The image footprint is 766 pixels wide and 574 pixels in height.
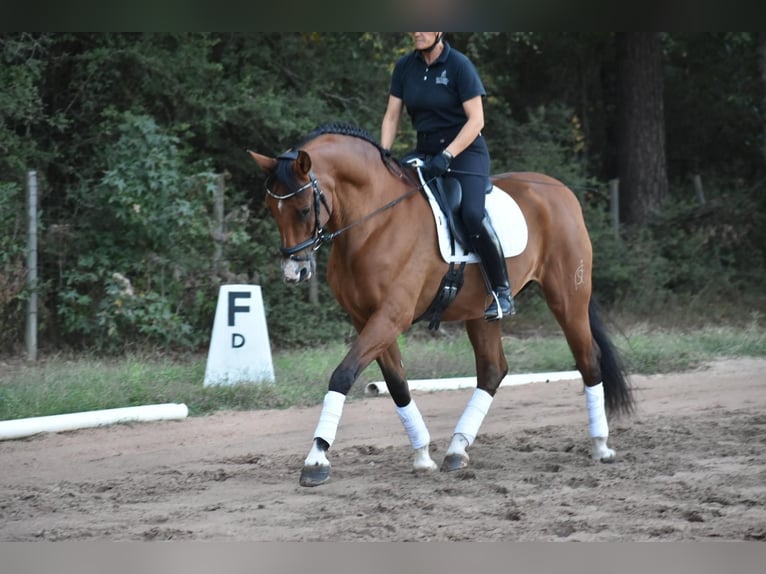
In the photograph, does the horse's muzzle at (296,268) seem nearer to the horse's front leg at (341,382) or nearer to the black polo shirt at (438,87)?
the horse's front leg at (341,382)

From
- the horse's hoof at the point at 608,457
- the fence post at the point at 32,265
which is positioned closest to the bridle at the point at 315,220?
the horse's hoof at the point at 608,457

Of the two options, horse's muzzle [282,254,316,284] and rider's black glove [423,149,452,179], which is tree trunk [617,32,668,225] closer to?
rider's black glove [423,149,452,179]

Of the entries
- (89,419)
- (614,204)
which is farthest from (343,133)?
(614,204)

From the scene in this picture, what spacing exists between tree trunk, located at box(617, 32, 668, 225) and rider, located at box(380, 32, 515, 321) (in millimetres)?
10332

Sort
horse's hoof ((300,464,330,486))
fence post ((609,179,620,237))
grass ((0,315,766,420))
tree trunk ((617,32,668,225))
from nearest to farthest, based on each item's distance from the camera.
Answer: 1. horse's hoof ((300,464,330,486))
2. grass ((0,315,766,420))
3. fence post ((609,179,620,237))
4. tree trunk ((617,32,668,225))

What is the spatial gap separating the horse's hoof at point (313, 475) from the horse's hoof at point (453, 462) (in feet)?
3.04

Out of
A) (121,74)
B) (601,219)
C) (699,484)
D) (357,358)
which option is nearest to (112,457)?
(357,358)

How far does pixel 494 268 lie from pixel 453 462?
3.80 feet

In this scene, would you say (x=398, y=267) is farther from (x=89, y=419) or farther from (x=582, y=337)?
(x=89, y=419)

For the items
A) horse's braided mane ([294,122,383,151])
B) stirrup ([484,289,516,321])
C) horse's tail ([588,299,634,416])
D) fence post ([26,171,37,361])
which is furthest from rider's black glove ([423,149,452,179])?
fence post ([26,171,37,361])

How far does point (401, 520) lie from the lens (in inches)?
195

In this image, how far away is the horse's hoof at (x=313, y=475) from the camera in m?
5.49

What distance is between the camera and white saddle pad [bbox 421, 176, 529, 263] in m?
6.04

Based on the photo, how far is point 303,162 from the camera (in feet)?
17.4
